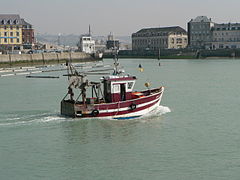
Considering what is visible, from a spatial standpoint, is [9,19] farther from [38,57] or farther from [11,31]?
[38,57]

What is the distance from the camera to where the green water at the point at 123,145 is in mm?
20578

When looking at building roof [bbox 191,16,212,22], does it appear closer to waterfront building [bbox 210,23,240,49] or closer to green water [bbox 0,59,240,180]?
waterfront building [bbox 210,23,240,49]

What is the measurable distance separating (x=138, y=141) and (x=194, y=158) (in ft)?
13.7

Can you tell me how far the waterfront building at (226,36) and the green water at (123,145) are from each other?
142 metres

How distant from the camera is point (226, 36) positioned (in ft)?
581

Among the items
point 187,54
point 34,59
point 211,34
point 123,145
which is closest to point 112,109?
point 123,145

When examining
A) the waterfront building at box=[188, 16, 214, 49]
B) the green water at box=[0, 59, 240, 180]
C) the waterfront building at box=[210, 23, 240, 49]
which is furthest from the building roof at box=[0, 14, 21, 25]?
the green water at box=[0, 59, 240, 180]

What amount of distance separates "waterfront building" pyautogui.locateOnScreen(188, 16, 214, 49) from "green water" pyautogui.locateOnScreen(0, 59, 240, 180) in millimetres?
146787

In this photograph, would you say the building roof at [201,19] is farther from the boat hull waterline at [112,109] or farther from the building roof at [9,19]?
the boat hull waterline at [112,109]

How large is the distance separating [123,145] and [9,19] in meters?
115

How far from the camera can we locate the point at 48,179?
19.7 meters

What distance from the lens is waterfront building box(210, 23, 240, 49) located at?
175 m

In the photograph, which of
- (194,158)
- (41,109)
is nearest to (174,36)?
(41,109)

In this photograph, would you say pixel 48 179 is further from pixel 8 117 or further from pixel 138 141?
pixel 8 117
